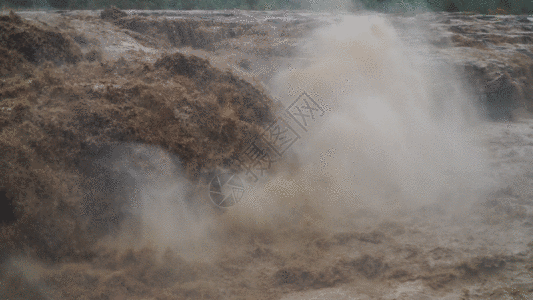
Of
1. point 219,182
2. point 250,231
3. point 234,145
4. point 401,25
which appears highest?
point 401,25

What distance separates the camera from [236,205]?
3.74 meters

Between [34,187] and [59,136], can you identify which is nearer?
[34,187]

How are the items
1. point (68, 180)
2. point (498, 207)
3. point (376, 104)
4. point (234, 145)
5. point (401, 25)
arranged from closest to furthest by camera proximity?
point (68, 180)
point (498, 207)
point (234, 145)
point (376, 104)
point (401, 25)

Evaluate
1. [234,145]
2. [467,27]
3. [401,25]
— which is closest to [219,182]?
[234,145]

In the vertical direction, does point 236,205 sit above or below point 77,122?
below

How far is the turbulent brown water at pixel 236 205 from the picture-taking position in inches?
114

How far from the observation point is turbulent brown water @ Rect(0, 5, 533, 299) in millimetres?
2896

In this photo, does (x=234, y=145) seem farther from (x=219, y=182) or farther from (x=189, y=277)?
(x=189, y=277)

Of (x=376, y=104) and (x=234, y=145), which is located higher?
(x=376, y=104)

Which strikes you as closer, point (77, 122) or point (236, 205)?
point (77, 122)

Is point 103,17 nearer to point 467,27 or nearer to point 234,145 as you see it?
point 234,145

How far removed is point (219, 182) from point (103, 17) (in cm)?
442

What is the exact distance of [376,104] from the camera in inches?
211

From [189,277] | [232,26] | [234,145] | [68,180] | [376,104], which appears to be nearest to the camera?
[189,277]
